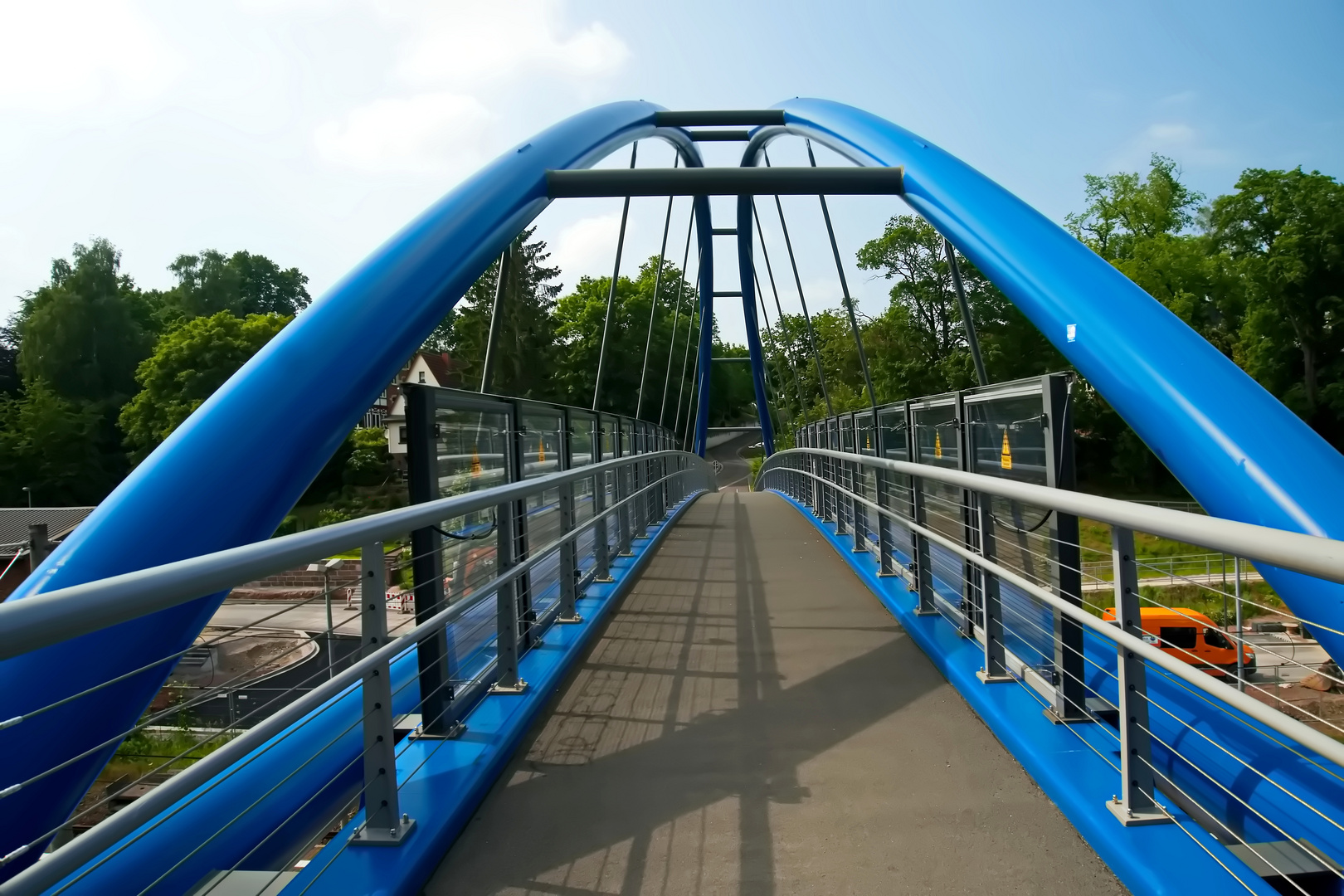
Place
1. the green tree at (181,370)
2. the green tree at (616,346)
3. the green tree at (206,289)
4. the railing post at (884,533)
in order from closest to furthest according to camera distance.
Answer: the railing post at (884,533) < the green tree at (181,370) < the green tree at (616,346) < the green tree at (206,289)

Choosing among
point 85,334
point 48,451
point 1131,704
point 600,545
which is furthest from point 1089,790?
point 85,334

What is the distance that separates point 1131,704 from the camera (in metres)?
2.19

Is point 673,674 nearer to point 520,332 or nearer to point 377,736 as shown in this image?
point 377,736

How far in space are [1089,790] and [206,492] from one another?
9.09 ft

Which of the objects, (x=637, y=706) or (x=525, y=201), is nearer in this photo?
(x=637, y=706)

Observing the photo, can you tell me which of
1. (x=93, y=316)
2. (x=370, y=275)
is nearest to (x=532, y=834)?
(x=370, y=275)

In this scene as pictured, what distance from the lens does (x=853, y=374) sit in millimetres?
48094

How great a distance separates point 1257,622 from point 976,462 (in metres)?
19.6

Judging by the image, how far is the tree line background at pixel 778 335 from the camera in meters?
30.9

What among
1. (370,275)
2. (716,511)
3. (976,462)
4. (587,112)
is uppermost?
(587,112)

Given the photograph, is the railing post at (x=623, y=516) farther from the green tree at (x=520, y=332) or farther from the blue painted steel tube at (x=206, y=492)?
the green tree at (x=520, y=332)

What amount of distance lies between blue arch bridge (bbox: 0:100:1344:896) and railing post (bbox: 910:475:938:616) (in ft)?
0.10

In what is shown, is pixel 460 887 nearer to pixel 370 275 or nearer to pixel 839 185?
pixel 370 275

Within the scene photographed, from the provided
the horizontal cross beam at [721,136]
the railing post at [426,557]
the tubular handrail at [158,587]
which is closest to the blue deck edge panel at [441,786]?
the railing post at [426,557]
